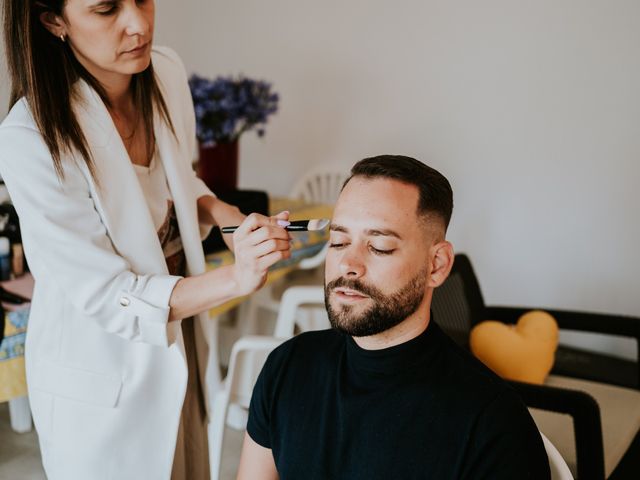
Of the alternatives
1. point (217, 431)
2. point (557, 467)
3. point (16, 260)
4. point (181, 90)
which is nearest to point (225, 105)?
point (16, 260)

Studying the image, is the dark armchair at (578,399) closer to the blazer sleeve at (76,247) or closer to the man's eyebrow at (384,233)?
the man's eyebrow at (384,233)

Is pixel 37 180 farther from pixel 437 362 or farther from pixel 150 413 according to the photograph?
pixel 437 362

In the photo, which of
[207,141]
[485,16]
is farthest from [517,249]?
[207,141]

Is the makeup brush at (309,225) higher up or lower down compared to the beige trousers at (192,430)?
higher up

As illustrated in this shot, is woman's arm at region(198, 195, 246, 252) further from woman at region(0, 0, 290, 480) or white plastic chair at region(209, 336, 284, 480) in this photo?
white plastic chair at region(209, 336, 284, 480)

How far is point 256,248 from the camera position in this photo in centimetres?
101

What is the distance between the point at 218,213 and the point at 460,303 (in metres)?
0.98

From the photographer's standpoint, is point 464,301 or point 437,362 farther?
point 464,301

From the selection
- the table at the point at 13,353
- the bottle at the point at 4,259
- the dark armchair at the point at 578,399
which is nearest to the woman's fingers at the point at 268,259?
the dark armchair at the point at 578,399

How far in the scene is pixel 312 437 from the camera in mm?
1098

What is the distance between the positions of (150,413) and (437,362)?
1.68 feet

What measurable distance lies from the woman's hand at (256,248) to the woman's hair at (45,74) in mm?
271

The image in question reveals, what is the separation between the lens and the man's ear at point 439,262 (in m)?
1.11

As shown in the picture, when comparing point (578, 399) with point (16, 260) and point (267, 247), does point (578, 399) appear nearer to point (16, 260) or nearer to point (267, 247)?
point (267, 247)
